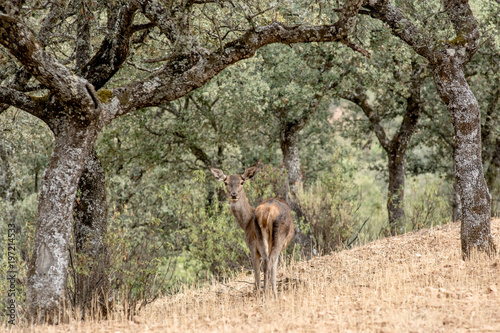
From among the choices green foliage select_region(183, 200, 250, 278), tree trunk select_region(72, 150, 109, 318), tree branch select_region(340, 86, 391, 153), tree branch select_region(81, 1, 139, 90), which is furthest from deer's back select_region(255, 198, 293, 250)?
tree branch select_region(340, 86, 391, 153)

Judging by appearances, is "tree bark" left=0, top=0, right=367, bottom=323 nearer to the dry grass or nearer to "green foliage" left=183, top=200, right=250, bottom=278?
the dry grass

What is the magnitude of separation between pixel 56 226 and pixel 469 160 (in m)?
7.33

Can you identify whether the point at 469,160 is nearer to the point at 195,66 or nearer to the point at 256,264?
the point at 256,264

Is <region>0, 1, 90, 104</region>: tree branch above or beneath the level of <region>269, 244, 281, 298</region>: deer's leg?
above

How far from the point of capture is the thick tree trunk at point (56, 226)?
7.97 metres

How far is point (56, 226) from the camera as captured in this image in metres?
8.11

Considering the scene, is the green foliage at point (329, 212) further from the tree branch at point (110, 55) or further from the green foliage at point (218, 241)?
the tree branch at point (110, 55)

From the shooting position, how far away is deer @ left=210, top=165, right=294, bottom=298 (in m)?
9.65

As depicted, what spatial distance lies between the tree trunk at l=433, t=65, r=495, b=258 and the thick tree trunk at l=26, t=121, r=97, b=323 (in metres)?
6.56

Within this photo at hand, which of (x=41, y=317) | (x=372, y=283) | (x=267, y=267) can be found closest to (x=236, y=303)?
(x=267, y=267)

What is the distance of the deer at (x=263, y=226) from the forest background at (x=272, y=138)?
2056 mm

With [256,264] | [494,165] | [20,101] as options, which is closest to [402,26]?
[256,264]

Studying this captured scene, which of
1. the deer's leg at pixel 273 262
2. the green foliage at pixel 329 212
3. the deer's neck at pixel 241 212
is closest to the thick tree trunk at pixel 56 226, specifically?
the deer's neck at pixel 241 212

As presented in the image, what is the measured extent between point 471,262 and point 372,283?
200 cm
